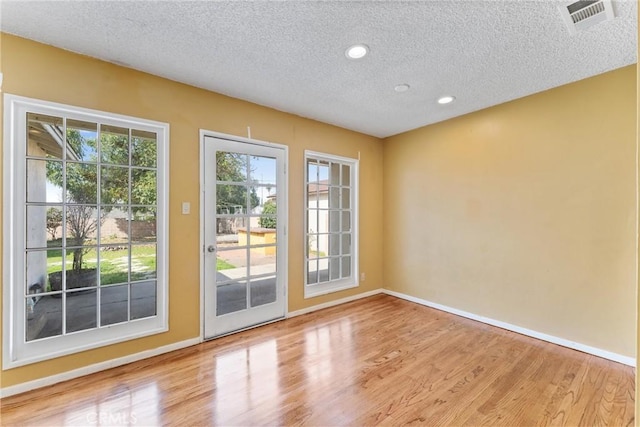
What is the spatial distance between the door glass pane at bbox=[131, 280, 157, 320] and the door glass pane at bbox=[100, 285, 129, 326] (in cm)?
5

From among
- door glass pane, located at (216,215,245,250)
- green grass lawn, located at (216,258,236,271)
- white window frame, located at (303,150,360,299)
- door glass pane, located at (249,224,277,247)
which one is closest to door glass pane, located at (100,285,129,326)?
green grass lawn, located at (216,258,236,271)

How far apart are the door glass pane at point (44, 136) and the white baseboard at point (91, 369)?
1.66 meters

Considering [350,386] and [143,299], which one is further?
[143,299]

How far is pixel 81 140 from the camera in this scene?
2230 millimetres

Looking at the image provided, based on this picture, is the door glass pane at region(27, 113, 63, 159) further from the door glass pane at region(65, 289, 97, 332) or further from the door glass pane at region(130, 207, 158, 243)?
the door glass pane at region(65, 289, 97, 332)

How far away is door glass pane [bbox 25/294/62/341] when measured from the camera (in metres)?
2.01

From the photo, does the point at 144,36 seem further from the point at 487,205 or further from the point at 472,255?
the point at 472,255

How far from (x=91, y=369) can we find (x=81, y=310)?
0.47 meters

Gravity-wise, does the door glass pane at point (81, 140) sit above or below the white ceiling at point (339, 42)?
below

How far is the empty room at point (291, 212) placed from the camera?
182cm

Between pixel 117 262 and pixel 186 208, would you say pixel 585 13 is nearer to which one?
pixel 186 208

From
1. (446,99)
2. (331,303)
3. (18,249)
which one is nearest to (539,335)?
(331,303)

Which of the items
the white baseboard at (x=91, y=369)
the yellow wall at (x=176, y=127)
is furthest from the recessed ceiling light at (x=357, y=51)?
the white baseboard at (x=91, y=369)

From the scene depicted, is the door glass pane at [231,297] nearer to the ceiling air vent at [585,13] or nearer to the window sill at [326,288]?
the window sill at [326,288]
